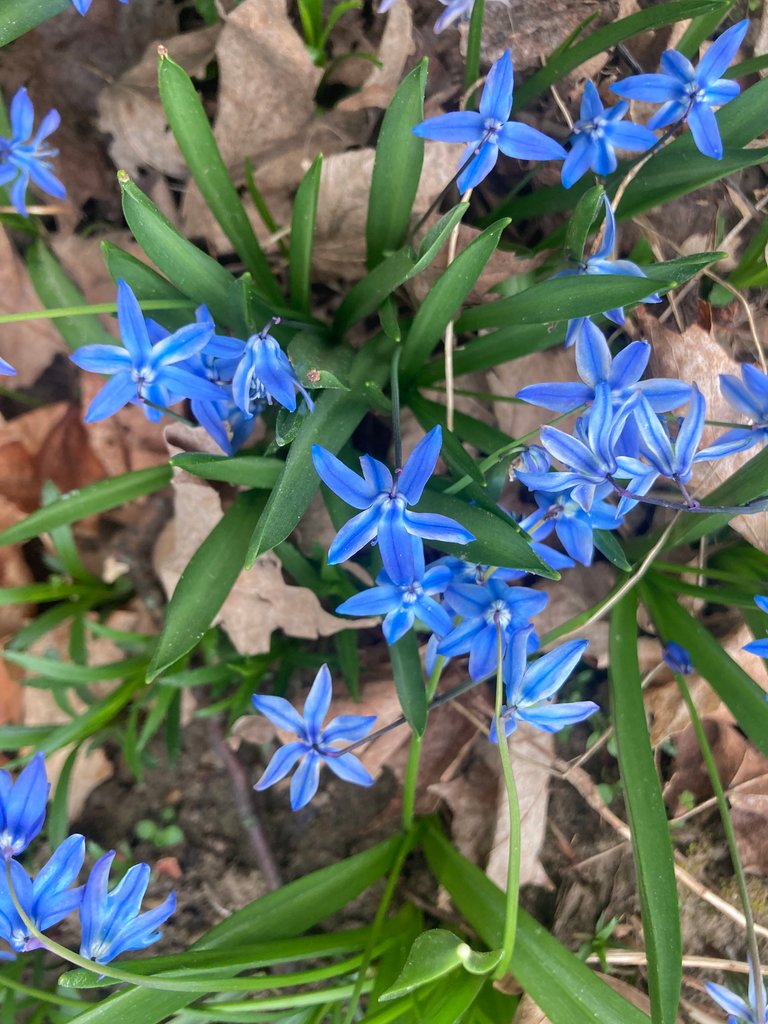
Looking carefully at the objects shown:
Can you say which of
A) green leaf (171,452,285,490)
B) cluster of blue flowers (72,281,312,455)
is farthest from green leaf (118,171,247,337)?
green leaf (171,452,285,490)

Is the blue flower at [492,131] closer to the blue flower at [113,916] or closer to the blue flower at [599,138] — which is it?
the blue flower at [599,138]

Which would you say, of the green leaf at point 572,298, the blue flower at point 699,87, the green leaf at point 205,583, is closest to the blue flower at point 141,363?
the green leaf at point 205,583

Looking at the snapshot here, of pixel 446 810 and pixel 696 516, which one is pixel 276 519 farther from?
pixel 446 810

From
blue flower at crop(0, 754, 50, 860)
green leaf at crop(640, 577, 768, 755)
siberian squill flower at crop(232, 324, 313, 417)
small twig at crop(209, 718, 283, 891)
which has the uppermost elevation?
siberian squill flower at crop(232, 324, 313, 417)

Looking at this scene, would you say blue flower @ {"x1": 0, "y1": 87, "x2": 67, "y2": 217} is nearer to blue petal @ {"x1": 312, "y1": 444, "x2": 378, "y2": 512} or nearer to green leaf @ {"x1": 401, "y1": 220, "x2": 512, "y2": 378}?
green leaf @ {"x1": 401, "y1": 220, "x2": 512, "y2": 378}

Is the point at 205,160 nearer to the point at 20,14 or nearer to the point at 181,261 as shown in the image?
the point at 181,261

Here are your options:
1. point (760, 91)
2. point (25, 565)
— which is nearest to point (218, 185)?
point (760, 91)
